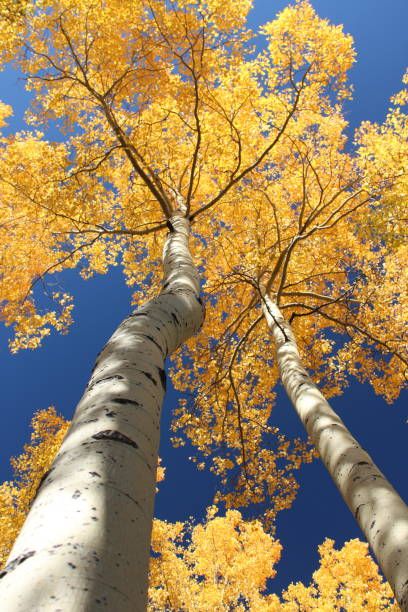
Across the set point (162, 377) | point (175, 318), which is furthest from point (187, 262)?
point (162, 377)

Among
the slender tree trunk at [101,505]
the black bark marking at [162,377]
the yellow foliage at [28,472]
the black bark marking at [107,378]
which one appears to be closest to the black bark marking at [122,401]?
the slender tree trunk at [101,505]

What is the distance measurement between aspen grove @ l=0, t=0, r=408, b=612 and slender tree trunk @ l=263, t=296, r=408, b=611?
0.01m

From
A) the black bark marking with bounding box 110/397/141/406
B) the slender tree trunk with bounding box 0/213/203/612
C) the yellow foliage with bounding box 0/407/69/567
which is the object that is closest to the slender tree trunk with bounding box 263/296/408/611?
the slender tree trunk with bounding box 0/213/203/612

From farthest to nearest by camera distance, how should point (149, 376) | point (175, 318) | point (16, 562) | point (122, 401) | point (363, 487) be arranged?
point (175, 318)
point (363, 487)
point (149, 376)
point (122, 401)
point (16, 562)

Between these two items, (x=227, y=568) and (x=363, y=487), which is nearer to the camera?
(x=363, y=487)

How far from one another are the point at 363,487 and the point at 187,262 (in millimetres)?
2490

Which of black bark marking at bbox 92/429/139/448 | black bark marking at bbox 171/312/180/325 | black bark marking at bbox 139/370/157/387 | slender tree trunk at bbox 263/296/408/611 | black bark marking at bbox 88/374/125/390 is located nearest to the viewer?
black bark marking at bbox 92/429/139/448

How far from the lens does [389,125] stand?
6715 mm

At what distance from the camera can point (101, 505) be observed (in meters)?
1.10

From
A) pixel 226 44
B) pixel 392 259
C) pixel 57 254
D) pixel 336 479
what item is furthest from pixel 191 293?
pixel 392 259

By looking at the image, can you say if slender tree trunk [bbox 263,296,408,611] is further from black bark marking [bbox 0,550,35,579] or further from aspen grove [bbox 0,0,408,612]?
black bark marking [bbox 0,550,35,579]

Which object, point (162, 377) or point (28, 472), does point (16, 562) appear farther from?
point (28, 472)

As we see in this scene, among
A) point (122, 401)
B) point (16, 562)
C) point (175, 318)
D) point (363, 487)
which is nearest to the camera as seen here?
point (16, 562)

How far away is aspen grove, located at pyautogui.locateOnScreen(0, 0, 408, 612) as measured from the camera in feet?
3.93
